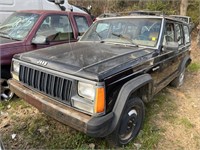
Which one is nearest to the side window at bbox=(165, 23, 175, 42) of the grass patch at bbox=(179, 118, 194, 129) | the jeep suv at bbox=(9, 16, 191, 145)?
the jeep suv at bbox=(9, 16, 191, 145)

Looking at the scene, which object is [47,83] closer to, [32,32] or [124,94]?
[124,94]

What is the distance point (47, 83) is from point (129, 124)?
1.31 m

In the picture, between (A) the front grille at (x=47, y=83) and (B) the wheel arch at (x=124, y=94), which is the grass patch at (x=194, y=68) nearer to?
(B) the wheel arch at (x=124, y=94)

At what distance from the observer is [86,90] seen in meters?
2.47

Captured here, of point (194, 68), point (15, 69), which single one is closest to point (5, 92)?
point (15, 69)

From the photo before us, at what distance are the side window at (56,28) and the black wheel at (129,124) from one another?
257 centimetres

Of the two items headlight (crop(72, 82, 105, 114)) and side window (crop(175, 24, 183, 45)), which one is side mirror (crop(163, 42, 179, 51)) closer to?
side window (crop(175, 24, 183, 45))

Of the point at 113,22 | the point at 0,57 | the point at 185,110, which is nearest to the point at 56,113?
the point at 0,57

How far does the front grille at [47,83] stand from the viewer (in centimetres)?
258

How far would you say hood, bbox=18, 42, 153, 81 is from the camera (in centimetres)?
253

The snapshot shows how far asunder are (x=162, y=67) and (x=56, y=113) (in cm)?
214

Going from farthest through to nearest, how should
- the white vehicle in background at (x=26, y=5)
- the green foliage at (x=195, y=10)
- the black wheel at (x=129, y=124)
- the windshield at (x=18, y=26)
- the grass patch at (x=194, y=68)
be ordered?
the green foliage at (x=195, y=10) < the grass patch at (x=194, y=68) < the white vehicle in background at (x=26, y=5) < the windshield at (x=18, y=26) < the black wheel at (x=129, y=124)

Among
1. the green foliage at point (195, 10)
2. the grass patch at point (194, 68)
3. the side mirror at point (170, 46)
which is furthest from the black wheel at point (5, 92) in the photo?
the green foliage at point (195, 10)

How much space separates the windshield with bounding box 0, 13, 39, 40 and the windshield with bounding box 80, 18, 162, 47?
4.76 feet
